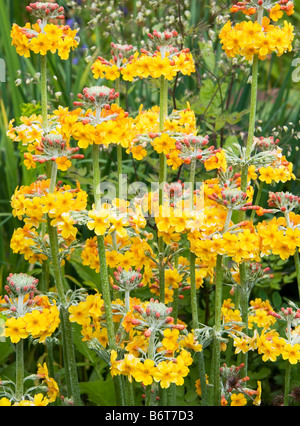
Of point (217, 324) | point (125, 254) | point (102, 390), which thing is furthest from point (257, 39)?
point (102, 390)

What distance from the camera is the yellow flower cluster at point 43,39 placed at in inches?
77.9

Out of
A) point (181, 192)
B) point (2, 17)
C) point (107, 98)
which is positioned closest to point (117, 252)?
point (181, 192)

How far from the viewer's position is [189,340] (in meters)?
2.07

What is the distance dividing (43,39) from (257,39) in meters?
0.69

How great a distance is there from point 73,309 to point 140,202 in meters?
0.43

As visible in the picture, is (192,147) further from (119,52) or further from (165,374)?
(165,374)

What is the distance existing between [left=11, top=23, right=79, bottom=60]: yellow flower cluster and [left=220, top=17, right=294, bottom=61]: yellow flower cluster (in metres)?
0.54

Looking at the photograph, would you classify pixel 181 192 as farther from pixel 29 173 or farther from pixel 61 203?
pixel 29 173

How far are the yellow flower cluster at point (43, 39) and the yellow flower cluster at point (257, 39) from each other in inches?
21.1

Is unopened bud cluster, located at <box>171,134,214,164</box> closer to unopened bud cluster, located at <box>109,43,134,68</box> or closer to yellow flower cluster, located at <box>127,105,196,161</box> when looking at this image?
yellow flower cluster, located at <box>127,105,196,161</box>

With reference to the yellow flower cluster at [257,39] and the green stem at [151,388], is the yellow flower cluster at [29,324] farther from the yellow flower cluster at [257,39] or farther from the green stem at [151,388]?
the yellow flower cluster at [257,39]

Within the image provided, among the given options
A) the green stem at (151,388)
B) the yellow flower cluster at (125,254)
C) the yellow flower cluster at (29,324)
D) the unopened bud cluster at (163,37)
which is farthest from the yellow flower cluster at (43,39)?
the green stem at (151,388)

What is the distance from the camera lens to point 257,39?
2.04 metres

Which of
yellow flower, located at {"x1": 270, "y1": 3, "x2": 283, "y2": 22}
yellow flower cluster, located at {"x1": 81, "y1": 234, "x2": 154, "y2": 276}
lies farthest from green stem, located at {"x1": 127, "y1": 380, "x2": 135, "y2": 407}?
yellow flower, located at {"x1": 270, "y1": 3, "x2": 283, "y2": 22}
